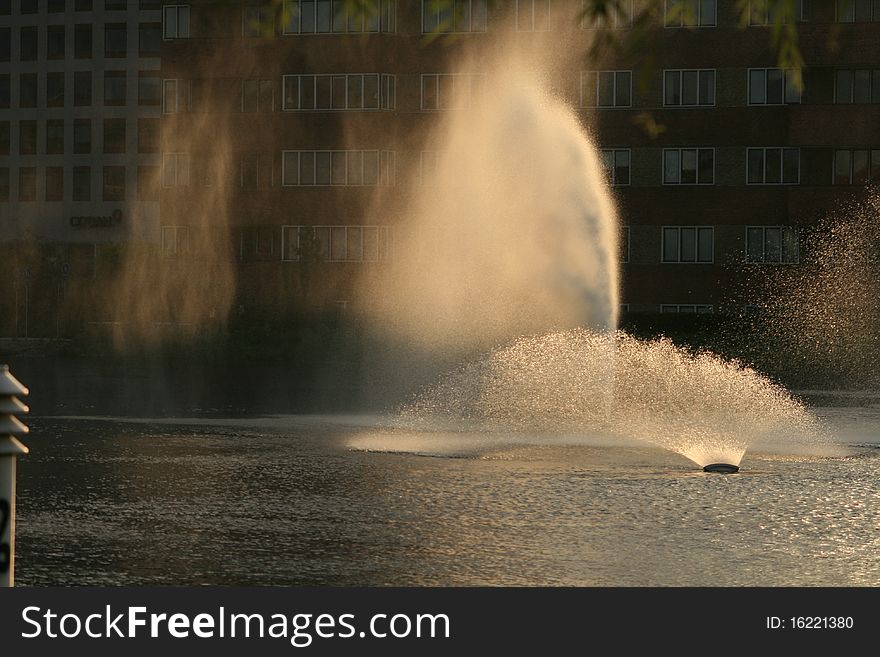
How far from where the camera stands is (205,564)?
33.4ft

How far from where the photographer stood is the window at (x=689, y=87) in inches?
2502

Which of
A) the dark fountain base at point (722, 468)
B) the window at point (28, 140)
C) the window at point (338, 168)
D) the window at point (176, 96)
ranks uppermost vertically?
the window at point (28, 140)

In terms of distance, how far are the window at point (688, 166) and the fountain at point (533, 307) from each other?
2.90m

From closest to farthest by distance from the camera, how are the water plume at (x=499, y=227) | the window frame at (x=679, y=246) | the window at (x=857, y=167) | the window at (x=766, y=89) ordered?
the water plume at (x=499, y=227) → the window at (x=857, y=167) → the window at (x=766, y=89) → the window frame at (x=679, y=246)

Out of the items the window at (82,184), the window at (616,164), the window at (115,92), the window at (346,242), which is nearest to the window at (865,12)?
the window at (616,164)

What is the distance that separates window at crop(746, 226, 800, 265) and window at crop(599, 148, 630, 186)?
5658 millimetres

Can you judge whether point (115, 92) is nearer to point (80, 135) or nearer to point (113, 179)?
point (80, 135)

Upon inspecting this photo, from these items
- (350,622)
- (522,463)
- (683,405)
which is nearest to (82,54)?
(683,405)

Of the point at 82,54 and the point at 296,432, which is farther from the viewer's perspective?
the point at 82,54

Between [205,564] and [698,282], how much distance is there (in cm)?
5527

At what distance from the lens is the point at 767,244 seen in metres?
63.6

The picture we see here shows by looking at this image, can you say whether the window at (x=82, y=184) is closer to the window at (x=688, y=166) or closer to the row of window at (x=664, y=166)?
the row of window at (x=664, y=166)

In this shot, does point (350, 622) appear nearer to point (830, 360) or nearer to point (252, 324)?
point (830, 360)

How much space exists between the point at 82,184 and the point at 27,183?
3.68 m
